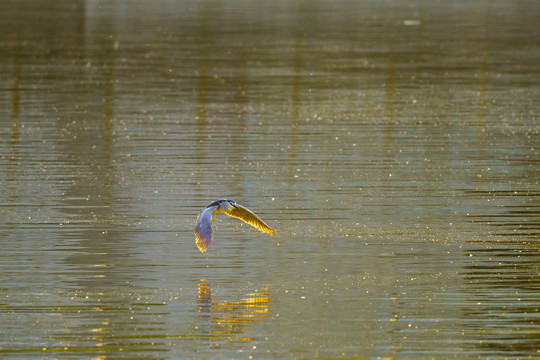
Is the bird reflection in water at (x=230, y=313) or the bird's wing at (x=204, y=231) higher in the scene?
the bird's wing at (x=204, y=231)

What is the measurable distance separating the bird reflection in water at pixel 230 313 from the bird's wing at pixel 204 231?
14.1 inches

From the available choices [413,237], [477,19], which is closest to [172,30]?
[477,19]

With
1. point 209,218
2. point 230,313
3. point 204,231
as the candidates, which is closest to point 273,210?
point 209,218

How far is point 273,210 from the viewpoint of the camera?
44.4 feet

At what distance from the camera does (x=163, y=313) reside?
9531 millimetres

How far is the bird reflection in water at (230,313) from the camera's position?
29.7 ft

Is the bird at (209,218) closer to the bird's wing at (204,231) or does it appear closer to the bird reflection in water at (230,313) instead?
the bird's wing at (204,231)

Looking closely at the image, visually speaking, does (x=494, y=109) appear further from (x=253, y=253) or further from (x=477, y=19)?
(x=477, y=19)

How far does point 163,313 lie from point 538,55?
2682 centimetres

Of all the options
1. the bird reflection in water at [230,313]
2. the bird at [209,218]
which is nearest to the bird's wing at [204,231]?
the bird at [209,218]

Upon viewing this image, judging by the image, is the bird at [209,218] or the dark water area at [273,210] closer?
the dark water area at [273,210]

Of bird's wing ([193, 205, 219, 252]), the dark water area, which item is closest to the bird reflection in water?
the dark water area

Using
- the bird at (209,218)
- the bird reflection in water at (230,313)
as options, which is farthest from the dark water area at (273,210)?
the bird at (209,218)

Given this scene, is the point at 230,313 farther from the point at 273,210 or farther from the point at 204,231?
the point at 273,210
